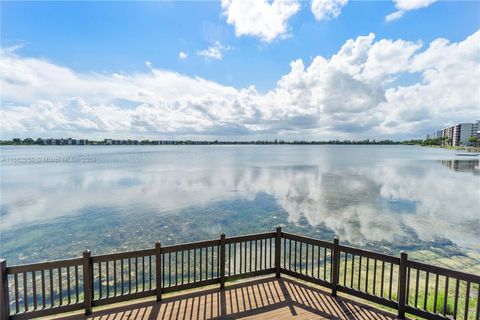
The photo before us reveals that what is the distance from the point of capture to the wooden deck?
484 cm

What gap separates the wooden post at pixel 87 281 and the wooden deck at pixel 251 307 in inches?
7.4

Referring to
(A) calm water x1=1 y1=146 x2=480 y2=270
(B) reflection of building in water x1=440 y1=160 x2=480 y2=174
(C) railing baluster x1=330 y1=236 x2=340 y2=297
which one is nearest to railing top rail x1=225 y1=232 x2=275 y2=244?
(C) railing baluster x1=330 y1=236 x2=340 y2=297

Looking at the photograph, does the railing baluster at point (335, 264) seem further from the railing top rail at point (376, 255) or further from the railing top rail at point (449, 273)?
the railing top rail at point (449, 273)

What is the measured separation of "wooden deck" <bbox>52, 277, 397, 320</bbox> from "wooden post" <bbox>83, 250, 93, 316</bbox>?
19 cm

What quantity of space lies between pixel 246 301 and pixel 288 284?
1.15m

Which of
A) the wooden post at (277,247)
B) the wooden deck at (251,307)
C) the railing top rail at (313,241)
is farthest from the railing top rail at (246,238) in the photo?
the wooden deck at (251,307)

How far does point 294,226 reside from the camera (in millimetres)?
14188

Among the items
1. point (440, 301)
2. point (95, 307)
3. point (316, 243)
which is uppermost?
point (316, 243)

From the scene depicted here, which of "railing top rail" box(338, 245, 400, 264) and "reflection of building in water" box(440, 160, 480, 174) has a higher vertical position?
"railing top rail" box(338, 245, 400, 264)

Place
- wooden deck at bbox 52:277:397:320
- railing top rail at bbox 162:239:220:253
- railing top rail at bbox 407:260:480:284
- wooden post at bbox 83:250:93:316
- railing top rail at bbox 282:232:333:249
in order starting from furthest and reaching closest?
1. railing top rail at bbox 282:232:333:249
2. railing top rail at bbox 162:239:220:253
3. wooden deck at bbox 52:277:397:320
4. wooden post at bbox 83:250:93:316
5. railing top rail at bbox 407:260:480:284

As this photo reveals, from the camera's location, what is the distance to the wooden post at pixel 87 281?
4710mm

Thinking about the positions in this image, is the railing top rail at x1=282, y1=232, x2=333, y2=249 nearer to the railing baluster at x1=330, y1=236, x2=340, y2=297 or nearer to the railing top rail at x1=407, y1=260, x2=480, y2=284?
the railing baluster at x1=330, y1=236, x2=340, y2=297

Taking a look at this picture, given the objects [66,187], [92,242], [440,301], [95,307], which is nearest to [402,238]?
[440,301]

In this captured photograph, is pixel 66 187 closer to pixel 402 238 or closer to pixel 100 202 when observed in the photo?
pixel 100 202
